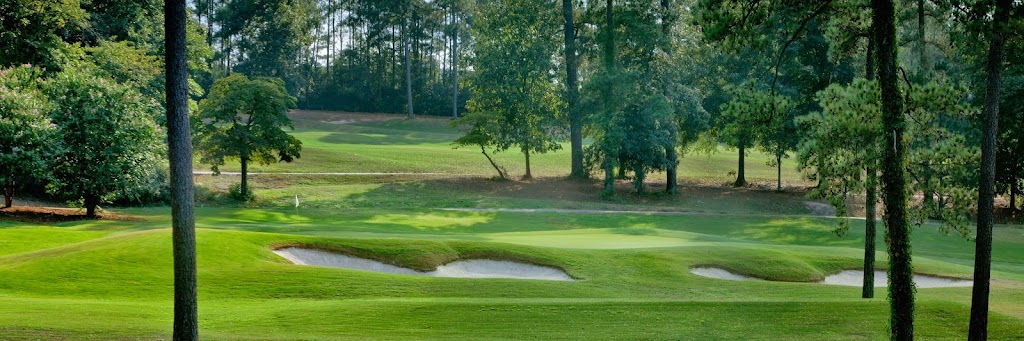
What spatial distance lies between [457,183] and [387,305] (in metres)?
37.8

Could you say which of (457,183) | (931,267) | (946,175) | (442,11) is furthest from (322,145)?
(946,175)

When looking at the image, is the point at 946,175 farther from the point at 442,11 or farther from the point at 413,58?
the point at 413,58

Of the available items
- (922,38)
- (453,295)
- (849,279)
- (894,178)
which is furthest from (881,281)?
(922,38)

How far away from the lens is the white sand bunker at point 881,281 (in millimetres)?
21500

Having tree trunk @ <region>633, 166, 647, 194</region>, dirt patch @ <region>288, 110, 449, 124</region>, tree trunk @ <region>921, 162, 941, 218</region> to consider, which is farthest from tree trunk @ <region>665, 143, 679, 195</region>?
dirt patch @ <region>288, 110, 449, 124</region>

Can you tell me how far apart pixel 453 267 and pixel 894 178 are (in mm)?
11393

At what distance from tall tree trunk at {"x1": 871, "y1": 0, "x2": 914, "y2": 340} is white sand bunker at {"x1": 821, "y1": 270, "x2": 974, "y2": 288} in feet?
30.1

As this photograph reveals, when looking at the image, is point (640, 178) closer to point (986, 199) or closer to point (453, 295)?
point (453, 295)

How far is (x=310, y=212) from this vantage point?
38.1 m

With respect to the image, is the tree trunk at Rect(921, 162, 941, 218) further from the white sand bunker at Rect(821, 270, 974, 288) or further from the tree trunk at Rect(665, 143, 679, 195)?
the tree trunk at Rect(665, 143, 679, 195)

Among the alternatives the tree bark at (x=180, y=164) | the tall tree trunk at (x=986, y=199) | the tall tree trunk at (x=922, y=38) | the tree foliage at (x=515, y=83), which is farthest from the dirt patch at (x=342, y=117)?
the tall tree trunk at (x=986, y=199)

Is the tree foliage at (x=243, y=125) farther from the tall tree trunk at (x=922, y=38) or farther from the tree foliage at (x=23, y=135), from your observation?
the tall tree trunk at (x=922, y=38)

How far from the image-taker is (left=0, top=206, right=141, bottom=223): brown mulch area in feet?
99.2

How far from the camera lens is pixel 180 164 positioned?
10.8 m
